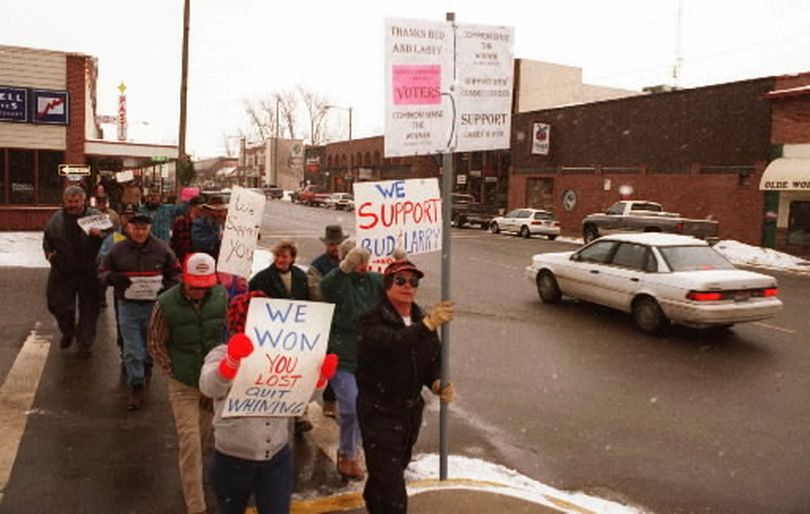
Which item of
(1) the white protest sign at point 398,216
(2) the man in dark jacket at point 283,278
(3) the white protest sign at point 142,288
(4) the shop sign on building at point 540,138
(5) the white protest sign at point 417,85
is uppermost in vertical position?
(4) the shop sign on building at point 540,138

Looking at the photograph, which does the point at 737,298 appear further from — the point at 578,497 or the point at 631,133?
the point at 631,133

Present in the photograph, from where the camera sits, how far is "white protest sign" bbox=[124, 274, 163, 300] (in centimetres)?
681

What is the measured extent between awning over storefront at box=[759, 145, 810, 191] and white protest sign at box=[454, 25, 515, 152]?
2369cm

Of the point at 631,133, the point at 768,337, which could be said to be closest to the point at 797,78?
the point at 631,133

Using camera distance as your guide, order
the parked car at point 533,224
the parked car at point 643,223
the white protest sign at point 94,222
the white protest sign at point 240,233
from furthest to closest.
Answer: the parked car at point 533,224 → the parked car at point 643,223 → the white protest sign at point 94,222 → the white protest sign at point 240,233

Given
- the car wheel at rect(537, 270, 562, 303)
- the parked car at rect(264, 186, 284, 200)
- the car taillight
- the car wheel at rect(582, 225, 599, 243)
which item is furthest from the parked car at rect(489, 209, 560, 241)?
the parked car at rect(264, 186, 284, 200)

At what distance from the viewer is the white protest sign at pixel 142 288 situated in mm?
6809

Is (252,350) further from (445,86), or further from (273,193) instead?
(273,193)

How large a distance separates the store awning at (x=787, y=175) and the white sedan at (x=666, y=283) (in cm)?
1609

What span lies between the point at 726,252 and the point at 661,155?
8198 millimetres

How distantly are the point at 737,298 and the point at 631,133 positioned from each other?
1016 inches

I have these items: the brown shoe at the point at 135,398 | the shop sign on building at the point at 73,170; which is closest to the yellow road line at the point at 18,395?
the brown shoe at the point at 135,398

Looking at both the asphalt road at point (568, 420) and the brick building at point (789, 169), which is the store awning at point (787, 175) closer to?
the brick building at point (789, 169)

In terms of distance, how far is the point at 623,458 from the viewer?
6070 millimetres
